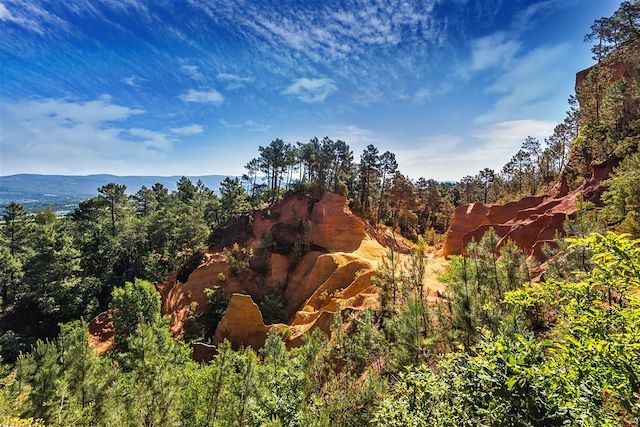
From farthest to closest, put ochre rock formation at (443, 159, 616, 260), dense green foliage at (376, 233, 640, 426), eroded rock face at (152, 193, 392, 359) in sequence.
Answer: eroded rock face at (152, 193, 392, 359) < ochre rock formation at (443, 159, 616, 260) < dense green foliage at (376, 233, 640, 426)

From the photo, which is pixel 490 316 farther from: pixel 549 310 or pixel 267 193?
pixel 267 193

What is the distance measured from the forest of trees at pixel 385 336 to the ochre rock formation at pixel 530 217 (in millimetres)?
2140

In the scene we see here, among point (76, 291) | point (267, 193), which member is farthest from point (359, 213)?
point (76, 291)

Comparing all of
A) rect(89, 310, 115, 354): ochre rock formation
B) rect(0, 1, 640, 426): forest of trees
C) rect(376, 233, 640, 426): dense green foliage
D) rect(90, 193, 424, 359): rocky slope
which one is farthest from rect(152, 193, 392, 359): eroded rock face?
rect(376, 233, 640, 426): dense green foliage

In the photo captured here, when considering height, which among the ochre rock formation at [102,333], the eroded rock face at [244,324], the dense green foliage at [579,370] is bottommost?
the ochre rock formation at [102,333]

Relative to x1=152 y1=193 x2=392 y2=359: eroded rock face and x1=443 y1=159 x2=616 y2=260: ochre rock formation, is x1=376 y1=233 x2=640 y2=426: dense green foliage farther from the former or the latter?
x1=152 y1=193 x2=392 y2=359: eroded rock face

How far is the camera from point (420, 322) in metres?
14.3

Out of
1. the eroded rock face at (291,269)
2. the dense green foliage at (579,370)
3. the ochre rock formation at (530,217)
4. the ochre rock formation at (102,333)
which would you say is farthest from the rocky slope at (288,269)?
the dense green foliage at (579,370)

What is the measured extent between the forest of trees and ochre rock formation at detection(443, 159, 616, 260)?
214 cm

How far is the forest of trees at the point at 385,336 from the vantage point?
4.85 m

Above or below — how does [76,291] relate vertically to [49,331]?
above

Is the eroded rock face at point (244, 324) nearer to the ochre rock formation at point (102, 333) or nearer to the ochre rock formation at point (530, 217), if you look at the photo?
the ochre rock formation at point (102, 333)

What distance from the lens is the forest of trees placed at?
4848 mm

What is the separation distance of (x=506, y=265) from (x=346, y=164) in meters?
44.2
